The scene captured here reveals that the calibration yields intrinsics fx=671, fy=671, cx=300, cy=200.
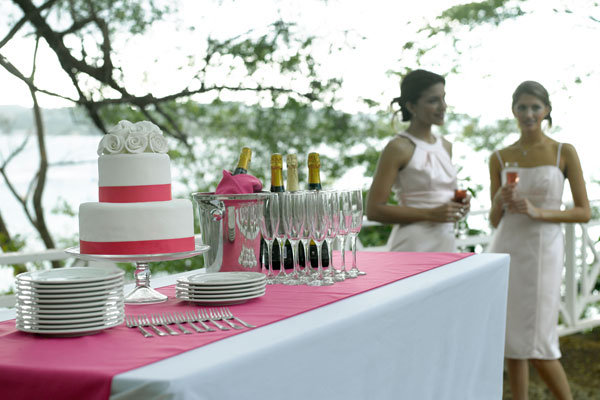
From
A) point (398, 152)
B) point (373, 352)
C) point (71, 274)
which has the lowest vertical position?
point (373, 352)

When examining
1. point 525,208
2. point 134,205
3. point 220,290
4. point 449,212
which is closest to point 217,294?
point 220,290

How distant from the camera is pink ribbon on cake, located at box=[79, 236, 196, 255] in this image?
1633 mm

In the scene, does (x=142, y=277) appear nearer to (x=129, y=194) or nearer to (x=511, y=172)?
(x=129, y=194)

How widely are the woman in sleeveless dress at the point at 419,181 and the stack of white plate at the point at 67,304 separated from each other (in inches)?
71.5

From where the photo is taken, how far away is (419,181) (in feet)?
9.80

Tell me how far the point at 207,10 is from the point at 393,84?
6.92 ft

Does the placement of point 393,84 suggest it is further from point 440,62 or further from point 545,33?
point 545,33

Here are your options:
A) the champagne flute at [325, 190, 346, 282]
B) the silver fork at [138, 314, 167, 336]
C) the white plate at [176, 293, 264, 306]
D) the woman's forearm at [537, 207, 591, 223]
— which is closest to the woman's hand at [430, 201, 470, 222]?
the woman's forearm at [537, 207, 591, 223]

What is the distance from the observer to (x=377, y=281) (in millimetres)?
1872

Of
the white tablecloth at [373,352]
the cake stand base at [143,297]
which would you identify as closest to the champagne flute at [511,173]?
the white tablecloth at [373,352]

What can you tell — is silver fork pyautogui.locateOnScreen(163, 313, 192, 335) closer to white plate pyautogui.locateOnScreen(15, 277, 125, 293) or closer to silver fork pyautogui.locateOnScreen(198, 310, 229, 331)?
silver fork pyautogui.locateOnScreen(198, 310, 229, 331)

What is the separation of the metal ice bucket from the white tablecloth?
0.29 meters

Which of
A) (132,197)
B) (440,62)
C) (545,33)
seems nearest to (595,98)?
(545,33)

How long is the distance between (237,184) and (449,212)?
1.29 m
